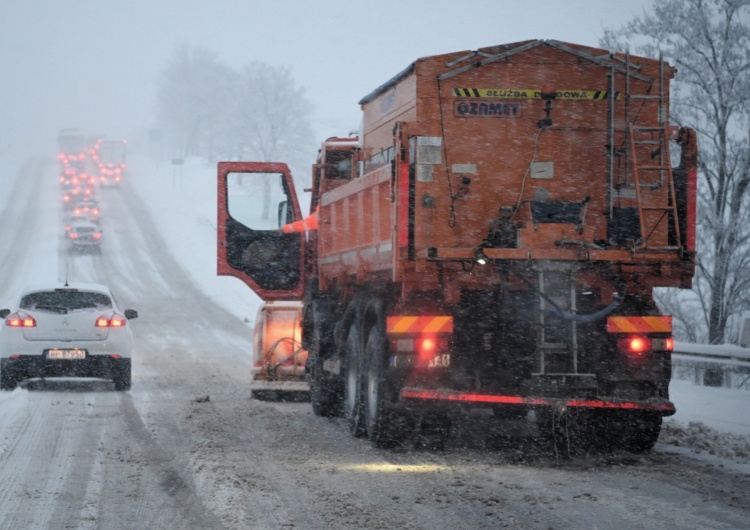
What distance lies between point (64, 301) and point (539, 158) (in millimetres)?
8600

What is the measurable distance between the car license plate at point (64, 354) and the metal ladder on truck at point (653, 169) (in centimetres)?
883

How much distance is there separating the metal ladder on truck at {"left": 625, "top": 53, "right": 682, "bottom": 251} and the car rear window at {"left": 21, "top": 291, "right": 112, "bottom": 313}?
897 cm

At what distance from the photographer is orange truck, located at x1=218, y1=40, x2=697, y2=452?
9.72 m

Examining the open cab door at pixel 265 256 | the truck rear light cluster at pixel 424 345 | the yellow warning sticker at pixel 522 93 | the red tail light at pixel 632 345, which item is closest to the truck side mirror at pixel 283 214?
the open cab door at pixel 265 256

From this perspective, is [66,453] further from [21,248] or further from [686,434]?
[21,248]

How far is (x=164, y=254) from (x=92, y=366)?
1333 inches

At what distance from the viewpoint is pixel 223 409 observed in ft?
45.5

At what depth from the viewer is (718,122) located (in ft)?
69.8

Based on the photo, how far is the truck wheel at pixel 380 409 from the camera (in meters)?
10.2

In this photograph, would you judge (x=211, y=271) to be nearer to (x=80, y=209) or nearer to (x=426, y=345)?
(x=80, y=209)

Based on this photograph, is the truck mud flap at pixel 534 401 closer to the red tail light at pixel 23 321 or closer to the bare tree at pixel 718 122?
the red tail light at pixel 23 321

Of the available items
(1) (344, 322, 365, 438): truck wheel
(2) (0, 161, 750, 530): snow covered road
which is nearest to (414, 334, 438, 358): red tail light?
(2) (0, 161, 750, 530): snow covered road

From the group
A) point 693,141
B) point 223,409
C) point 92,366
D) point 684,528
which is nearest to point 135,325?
point 92,366

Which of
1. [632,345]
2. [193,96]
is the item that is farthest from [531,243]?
[193,96]
